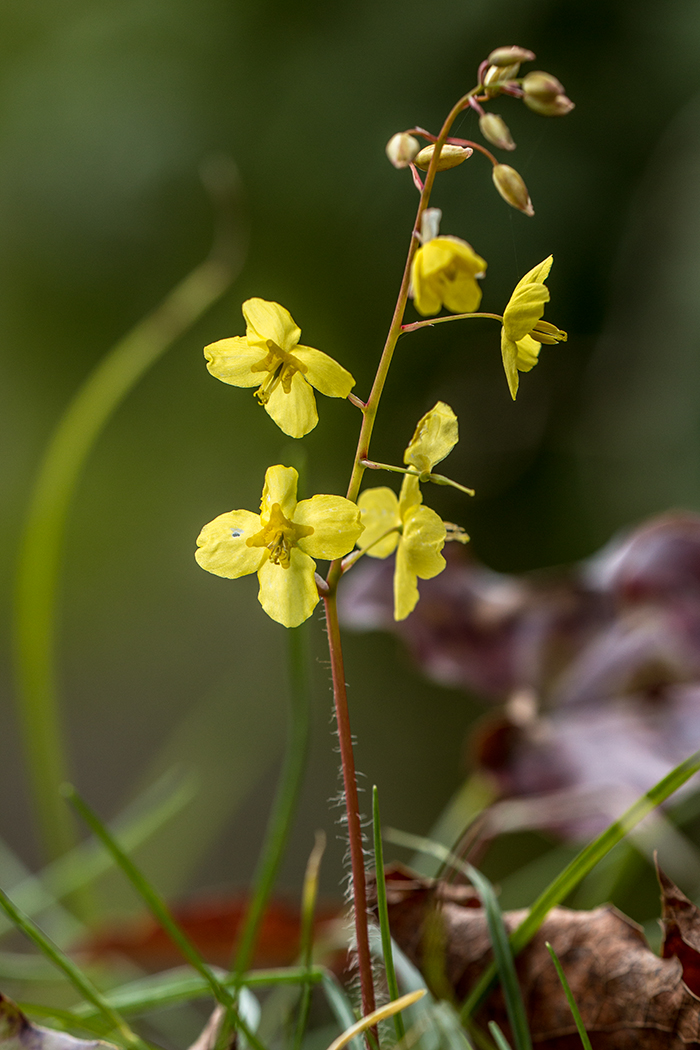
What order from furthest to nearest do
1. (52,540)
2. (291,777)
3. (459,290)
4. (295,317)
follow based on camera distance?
1. (295,317)
2. (52,540)
3. (291,777)
4. (459,290)

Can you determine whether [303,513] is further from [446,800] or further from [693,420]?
[446,800]

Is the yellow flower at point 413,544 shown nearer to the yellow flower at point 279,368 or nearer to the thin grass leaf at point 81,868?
the yellow flower at point 279,368

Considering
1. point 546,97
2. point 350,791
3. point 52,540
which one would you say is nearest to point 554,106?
point 546,97

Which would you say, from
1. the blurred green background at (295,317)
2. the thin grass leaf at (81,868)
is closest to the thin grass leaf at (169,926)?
the thin grass leaf at (81,868)

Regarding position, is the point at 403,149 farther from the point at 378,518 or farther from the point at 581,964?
the point at 581,964

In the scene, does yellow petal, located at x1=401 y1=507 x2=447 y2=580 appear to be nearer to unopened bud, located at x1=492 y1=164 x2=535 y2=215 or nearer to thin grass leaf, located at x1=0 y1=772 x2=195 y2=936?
unopened bud, located at x1=492 y1=164 x2=535 y2=215
